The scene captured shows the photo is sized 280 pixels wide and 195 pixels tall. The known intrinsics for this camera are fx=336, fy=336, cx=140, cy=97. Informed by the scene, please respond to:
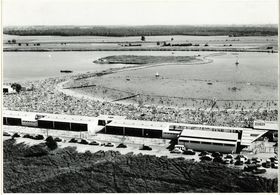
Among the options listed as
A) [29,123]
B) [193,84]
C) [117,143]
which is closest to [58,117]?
[29,123]

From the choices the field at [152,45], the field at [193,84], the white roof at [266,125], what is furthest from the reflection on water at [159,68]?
the white roof at [266,125]

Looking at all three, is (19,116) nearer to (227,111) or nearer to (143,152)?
(143,152)

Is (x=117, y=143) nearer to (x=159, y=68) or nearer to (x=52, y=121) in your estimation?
(x=52, y=121)

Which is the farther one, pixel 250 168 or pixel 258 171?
pixel 250 168

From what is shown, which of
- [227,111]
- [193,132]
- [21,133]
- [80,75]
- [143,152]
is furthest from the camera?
[80,75]

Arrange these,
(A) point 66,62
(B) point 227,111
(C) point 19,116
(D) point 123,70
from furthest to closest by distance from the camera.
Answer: (A) point 66,62 → (D) point 123,70 → (B) point 227,111 → (C) point 19,116

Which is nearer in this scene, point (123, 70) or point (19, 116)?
point (19, 116)

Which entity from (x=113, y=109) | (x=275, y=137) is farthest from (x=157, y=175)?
(x=113, y=109)
